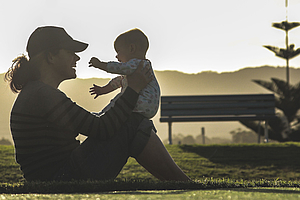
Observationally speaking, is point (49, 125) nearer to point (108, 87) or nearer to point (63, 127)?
point (63, 127)

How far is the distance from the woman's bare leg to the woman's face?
0.69 meters

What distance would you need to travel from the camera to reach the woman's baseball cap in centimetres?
244

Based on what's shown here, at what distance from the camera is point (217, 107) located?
935 cm

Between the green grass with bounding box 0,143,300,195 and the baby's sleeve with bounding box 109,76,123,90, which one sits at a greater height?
the baby's sleeve with bounding box 109,76,123,90

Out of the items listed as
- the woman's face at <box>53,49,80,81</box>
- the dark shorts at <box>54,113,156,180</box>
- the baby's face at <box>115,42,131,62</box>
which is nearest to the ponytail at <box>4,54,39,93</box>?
the woman's face at <box>53,49,80,81</box>

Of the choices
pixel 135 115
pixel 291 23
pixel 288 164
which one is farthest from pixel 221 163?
pixel 291 23

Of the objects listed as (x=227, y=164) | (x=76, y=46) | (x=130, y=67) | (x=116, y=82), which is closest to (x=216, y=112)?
(x=227, y=164)

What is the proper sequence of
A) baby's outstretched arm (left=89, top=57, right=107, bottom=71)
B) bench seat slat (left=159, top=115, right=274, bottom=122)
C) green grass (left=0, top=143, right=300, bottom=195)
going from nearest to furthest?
baby's outstretched arm (left=89, top=57, right=107, bottom=71), green grass (left=0, top=143, right=300, bottom=195), bench seat slat (left=159, top=115, right=274, bottom=122)

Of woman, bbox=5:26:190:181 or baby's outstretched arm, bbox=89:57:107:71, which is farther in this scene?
baby's outstretched arm, bbox=89:57:107:71

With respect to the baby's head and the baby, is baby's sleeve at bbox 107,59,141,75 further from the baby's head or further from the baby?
the baby's head

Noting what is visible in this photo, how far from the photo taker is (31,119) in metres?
2.28

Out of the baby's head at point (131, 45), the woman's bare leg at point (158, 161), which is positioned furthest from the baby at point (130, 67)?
the woman's bare leg at point (158, 161)

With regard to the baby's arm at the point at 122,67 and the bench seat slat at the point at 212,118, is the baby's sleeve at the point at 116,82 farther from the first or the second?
the bench seat slat at the point at 212,118

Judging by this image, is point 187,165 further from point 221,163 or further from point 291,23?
point 291,23
